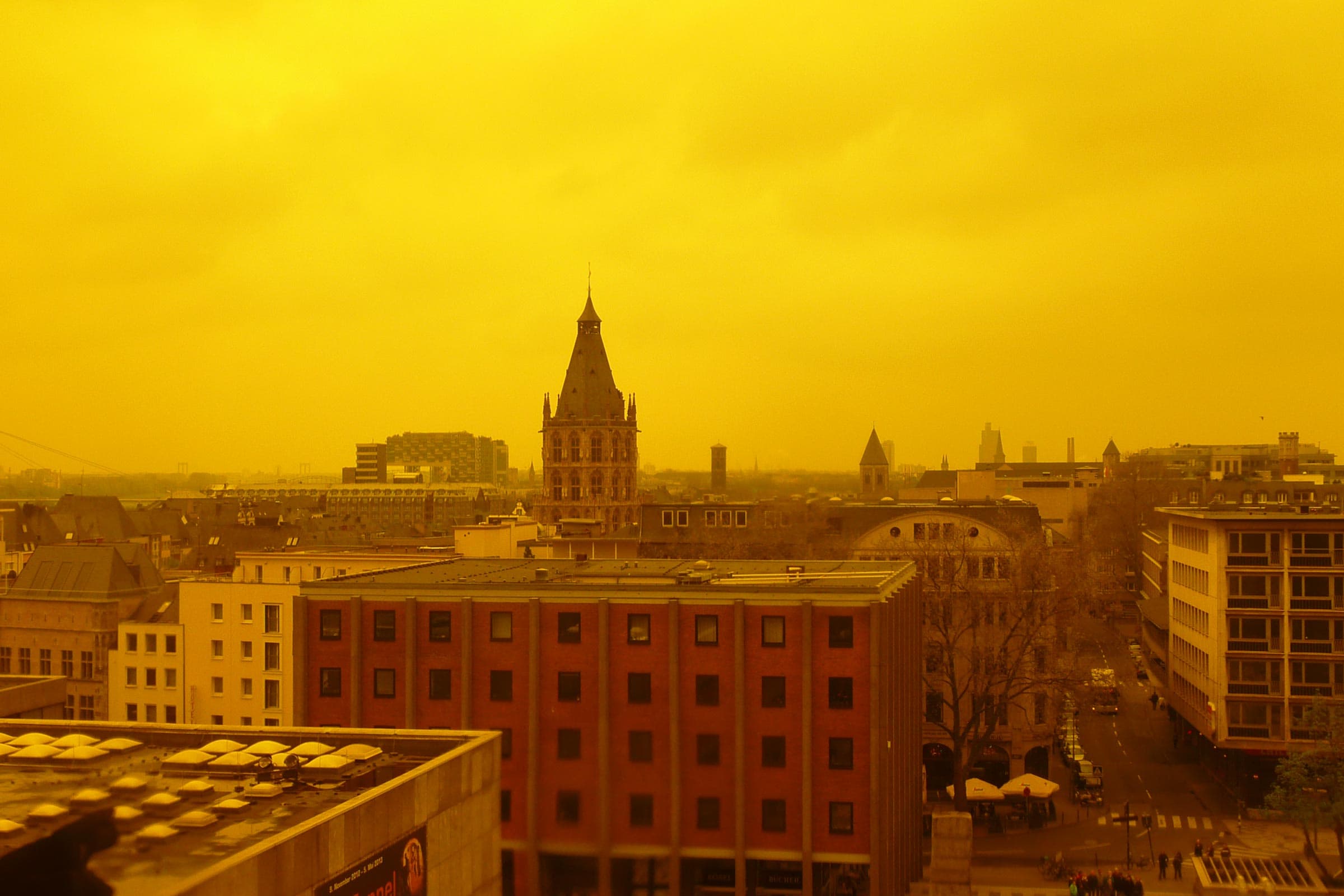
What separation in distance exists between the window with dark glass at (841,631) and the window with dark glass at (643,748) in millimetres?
7394

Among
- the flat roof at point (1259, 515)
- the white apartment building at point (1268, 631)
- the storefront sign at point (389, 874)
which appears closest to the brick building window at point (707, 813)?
the storefront sign at point (389, 874)

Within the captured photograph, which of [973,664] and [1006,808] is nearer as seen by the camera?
[973,664]

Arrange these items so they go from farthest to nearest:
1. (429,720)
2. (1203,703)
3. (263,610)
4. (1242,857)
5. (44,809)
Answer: (1203,703)
(263,610)
(1242,857)
(429,720)
(44,809)

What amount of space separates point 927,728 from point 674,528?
111 ft

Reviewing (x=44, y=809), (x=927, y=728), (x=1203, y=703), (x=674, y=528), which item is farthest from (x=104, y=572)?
(x=1203, y=703)

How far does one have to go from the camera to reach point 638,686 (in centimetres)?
4591

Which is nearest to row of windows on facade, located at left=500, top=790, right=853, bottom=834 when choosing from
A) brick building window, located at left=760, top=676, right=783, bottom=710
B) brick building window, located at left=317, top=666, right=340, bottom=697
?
brick building window, located at left=760, top=676, right=783, bottom=710

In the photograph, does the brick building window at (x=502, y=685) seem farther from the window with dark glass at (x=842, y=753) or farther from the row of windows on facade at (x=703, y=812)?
the window with dark glass at (x=842, y=753)

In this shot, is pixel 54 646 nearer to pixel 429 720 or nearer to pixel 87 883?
pixel 429 720

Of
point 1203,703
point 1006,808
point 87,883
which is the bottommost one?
point 1006,808

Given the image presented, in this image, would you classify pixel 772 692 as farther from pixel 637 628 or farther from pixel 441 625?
pixel 441 625

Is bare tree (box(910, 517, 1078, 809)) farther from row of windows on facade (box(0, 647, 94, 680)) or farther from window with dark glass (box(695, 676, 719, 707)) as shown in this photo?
row of windows on facade (box(0, 647, 94, 680))

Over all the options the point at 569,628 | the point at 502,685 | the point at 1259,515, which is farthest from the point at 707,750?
the point at 1259,515

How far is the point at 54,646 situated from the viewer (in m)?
74.6
